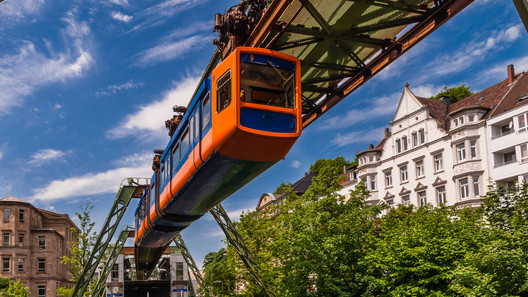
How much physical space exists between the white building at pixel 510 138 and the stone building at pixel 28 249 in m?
66.7

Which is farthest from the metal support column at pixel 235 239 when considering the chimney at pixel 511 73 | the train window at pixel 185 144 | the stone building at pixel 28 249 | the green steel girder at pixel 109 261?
the stone building at pixel 28 249

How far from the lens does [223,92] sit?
11.5 meters

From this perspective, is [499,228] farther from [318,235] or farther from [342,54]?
[342,54]

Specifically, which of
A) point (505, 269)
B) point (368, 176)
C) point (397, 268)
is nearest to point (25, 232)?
point (368, 176)

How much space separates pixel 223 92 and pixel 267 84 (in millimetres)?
989

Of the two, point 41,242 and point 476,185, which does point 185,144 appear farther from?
point 41,242

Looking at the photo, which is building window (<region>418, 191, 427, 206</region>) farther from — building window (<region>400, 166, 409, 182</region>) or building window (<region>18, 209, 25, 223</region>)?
building window (<region>18, 209, 25, 223</region>)

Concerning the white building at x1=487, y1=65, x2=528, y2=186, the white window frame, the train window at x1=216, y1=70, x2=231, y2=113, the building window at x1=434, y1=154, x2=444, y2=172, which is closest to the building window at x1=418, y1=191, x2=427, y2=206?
the white window frame

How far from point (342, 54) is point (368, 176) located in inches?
1603

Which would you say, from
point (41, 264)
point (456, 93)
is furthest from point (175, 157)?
point (41, 264)

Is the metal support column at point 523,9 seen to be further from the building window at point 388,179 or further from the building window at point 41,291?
the building window at point 41,291

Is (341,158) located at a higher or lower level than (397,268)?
higher

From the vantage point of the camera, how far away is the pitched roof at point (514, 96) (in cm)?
4038

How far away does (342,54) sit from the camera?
1396 centimetres
